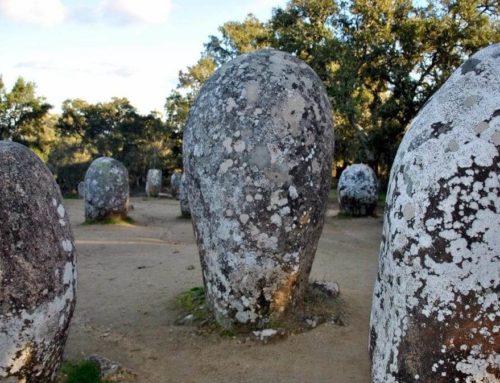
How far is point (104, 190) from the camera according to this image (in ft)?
53.8

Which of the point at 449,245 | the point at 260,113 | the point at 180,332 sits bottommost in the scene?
the point at 180,332

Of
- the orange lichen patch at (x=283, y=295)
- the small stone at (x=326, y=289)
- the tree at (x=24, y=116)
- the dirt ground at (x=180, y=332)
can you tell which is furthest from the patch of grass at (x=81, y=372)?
the tree at (x=24, y=116)

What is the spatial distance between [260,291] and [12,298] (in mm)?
2821

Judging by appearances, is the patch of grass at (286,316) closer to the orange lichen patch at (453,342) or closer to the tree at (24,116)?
the orange lichen patch at (453,342)

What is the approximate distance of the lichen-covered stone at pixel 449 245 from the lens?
8.56 feet

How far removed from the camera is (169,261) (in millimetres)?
10477

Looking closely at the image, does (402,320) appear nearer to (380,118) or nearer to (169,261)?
(169,261)

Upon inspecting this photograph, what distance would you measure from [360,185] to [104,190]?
27.2ft

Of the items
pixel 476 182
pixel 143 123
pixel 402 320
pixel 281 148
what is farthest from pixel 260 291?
pixel 143 123

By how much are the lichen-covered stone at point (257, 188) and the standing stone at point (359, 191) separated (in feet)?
39.0

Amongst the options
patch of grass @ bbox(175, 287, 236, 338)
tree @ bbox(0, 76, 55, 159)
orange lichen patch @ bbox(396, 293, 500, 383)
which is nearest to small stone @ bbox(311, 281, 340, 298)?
patch of grass @ bbox(175, 287, 236, 338)

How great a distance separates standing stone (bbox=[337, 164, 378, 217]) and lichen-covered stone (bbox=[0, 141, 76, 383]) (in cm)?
1446

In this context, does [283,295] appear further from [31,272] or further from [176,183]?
[176,183]

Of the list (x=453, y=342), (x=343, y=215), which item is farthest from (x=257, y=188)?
(x=343, y=215)
